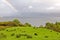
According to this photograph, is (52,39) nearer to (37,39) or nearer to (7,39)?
(37,39)

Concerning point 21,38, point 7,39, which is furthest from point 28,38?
point 7,39

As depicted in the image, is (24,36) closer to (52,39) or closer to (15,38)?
(15,38)

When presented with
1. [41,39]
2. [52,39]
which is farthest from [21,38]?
[52,39]

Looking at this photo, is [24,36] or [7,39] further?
[24,36]

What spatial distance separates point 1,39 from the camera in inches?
1061

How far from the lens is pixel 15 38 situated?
89.2 ft

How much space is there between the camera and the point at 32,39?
26078mm

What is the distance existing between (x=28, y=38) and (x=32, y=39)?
112 cm

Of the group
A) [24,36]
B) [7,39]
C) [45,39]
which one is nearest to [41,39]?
[45,39]

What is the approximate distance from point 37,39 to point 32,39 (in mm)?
969

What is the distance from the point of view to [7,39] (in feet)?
87.2

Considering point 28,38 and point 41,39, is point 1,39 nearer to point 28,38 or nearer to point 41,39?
point 28,38

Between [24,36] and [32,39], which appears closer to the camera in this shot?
[32,39]

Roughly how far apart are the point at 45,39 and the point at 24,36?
343 centimetres
